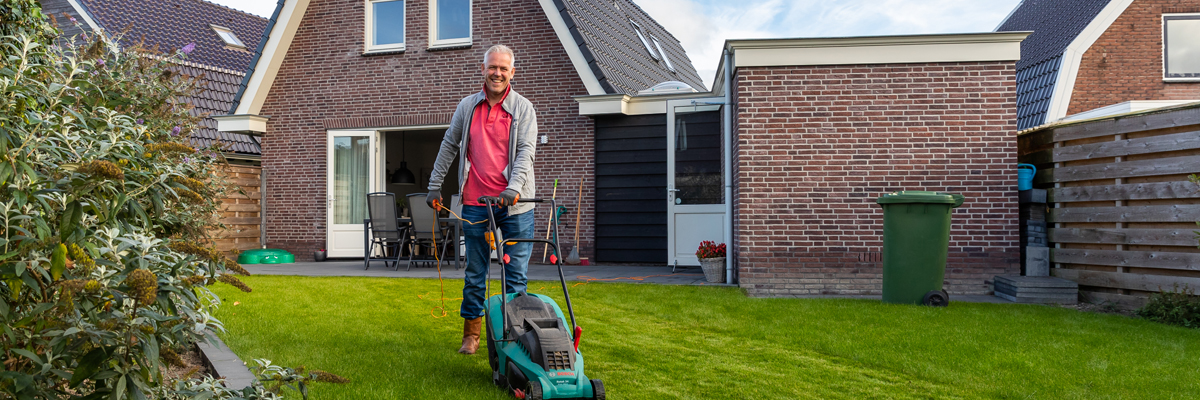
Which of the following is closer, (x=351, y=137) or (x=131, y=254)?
(x=131, y=254)

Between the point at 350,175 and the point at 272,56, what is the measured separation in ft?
7.21

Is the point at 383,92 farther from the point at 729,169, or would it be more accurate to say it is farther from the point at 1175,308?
the point at 1175,308

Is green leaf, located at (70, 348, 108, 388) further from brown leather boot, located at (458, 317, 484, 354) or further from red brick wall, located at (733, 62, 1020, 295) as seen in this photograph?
red brick wall, located at (733, 62, 1020, 295)

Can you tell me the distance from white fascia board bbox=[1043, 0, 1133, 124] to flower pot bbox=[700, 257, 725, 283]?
27.3ft

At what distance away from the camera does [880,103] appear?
24.6 feet

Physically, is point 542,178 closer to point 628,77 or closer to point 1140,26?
point 628,77

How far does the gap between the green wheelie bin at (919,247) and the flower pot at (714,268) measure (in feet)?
6.42

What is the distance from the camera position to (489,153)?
413 centimetres

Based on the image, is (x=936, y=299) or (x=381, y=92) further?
(x=381, y=92)

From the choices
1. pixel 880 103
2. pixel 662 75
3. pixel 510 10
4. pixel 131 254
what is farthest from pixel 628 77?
pixel 131 254

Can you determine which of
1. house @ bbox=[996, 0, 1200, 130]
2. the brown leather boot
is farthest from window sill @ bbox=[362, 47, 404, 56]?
house @ bbox=[996, 0, 1200, 130]

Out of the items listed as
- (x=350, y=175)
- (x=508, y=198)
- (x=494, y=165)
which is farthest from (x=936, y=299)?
(x=350, y=175)

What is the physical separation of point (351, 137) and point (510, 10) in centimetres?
323

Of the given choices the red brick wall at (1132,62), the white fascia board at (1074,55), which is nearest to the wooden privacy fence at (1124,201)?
the white fascia board at (1074,55)
